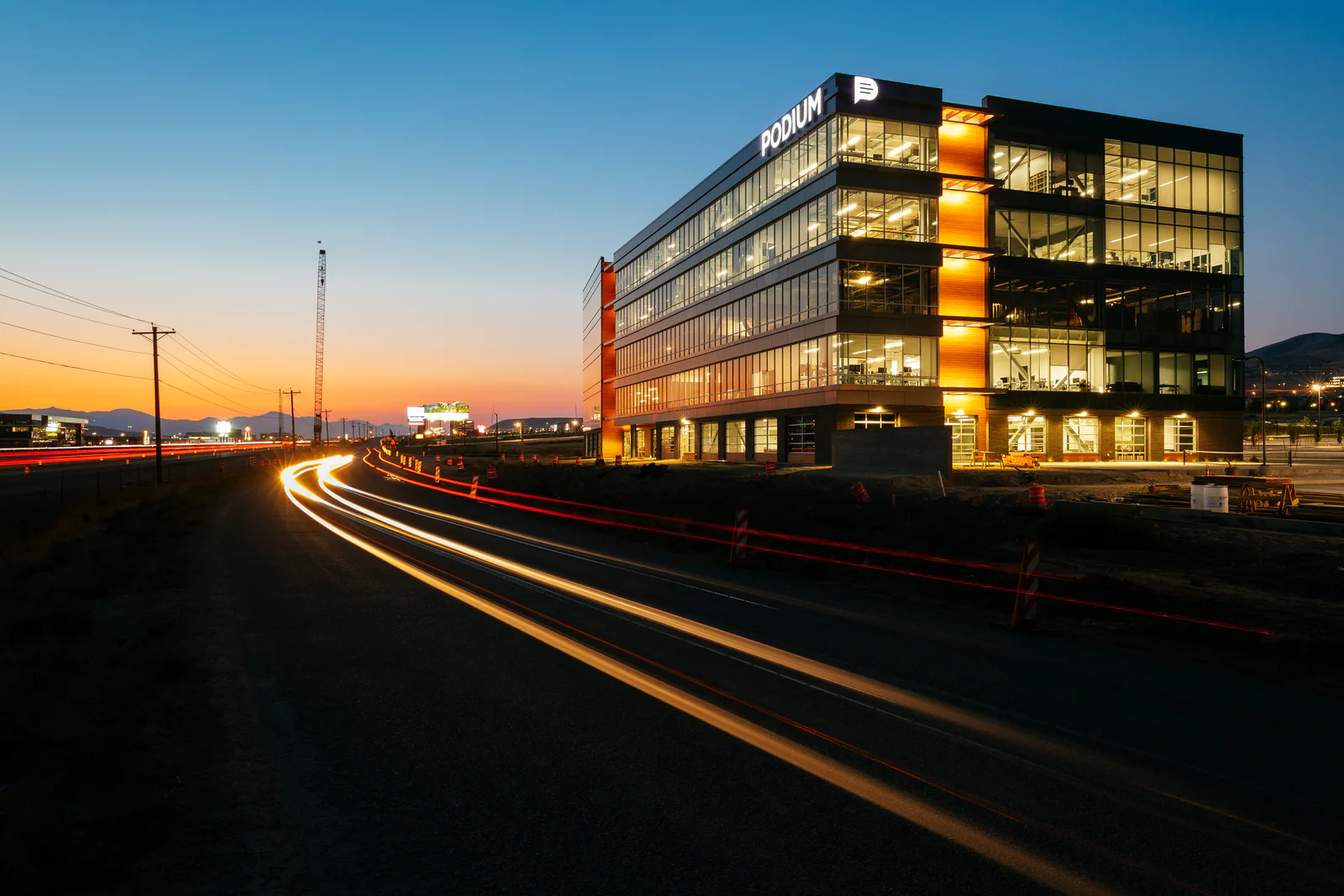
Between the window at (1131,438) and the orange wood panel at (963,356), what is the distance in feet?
37.8

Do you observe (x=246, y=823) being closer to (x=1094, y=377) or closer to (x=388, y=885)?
(x=388, y=885)

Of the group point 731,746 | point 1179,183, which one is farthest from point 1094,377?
point 731,746

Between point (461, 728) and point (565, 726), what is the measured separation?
2.98 ft

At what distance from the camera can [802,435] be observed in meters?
49.1

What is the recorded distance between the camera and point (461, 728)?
6.73m

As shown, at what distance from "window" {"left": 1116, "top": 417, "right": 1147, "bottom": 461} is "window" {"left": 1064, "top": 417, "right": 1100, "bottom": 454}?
1687 millimetres

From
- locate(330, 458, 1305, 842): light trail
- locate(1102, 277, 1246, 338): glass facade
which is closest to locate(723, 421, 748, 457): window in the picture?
locate(1102, 277, 1246, 338): glass facade

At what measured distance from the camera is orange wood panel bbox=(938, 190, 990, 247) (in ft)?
159

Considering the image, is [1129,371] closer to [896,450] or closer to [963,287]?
[963,287]

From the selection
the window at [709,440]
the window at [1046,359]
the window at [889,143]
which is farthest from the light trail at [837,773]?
the window at [709,440]

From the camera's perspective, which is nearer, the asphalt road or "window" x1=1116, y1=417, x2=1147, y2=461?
the asphalt road

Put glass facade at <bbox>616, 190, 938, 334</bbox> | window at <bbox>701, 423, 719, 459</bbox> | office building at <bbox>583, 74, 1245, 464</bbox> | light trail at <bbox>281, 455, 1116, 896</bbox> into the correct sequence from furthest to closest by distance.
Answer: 1. window at <bbox>701, 423, 719, 459</bbox>
2. office building at <bbox>583, 74, 1245, 464</bbox>
3. glass facade at <bbox>616, 190, 938, 334</bbox>
4. light trail at <bbox>281, 455, 1116, 896</bbox>

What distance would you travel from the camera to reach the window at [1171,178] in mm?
52375

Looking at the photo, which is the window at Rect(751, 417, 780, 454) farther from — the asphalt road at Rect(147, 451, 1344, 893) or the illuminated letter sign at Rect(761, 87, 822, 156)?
the asphalt road at Rect(147, 451, 1344, 893)
